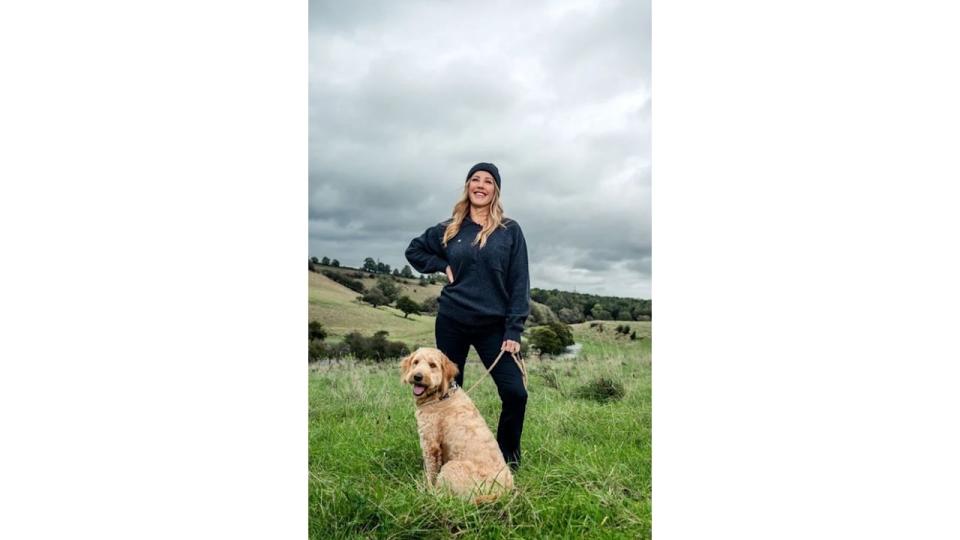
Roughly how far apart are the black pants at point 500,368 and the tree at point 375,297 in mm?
429

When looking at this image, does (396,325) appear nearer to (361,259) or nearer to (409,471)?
(361,259)

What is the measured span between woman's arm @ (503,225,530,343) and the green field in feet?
0.78

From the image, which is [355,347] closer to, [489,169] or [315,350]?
[315,350]

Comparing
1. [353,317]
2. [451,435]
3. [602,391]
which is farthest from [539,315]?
[353,317]

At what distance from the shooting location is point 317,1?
368 cm

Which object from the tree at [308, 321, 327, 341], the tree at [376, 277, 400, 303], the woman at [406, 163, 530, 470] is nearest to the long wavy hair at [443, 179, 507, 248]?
the woman at [406, 163, 530, 470]

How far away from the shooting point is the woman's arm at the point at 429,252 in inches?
143

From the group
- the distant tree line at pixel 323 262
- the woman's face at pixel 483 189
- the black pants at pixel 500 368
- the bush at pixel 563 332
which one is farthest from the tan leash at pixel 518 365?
the distant tree line at pixel 323 262

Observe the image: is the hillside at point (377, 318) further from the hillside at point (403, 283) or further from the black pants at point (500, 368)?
the black pants at point (500, 368)

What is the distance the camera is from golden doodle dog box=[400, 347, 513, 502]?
3242 millimetres

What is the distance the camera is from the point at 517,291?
3.56 metres

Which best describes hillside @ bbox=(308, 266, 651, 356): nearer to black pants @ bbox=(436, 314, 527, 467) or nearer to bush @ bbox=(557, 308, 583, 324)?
bush @ bbox=(557, 308, 583, 324)
